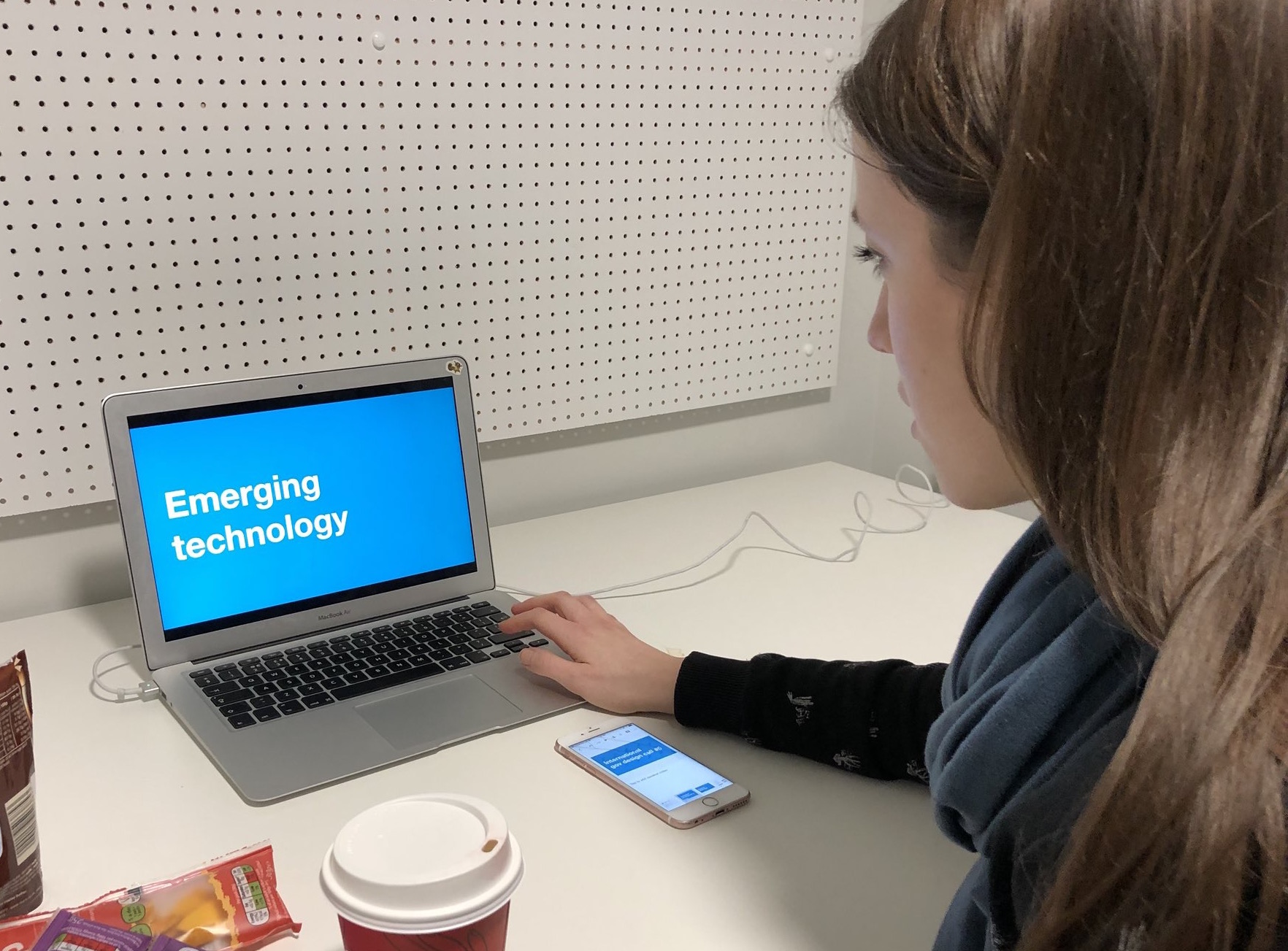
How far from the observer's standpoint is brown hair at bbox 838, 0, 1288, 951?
0.42 m

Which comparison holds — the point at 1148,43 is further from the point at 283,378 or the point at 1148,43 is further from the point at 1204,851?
the point at 283,378

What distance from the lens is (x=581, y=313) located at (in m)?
1.22

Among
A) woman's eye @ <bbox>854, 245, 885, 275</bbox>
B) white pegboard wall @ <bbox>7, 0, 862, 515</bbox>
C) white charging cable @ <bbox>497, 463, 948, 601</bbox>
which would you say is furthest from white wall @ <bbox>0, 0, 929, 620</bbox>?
woman's eye @ <bbox>854, 245, 885, 275</bbox>

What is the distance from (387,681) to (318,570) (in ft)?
0.45

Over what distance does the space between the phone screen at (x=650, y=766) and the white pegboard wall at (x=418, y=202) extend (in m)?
0.52

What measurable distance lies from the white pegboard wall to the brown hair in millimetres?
707

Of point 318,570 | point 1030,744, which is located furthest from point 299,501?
point 1030,744

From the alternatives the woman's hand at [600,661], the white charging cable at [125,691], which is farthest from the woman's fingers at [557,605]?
the white charging cable at [125,691]

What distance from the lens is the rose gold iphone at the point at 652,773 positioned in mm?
666

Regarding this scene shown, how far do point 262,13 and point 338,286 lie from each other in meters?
0.25

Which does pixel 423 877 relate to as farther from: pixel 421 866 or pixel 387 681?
pixel 387 681

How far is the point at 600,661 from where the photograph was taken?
818 millimetres

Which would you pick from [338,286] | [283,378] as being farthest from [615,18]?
[283,378]

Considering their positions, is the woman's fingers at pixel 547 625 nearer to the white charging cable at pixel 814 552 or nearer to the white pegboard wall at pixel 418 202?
the white charging cable at pixel 814 552
